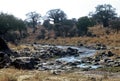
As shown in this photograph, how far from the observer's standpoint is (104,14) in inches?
4222

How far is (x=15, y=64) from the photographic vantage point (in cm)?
2655

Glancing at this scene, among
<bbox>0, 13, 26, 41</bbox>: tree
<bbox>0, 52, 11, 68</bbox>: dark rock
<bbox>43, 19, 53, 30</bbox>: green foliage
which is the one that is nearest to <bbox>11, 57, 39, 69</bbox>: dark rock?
<bbox>0, 52, 11, 68</bbox>: dark rock

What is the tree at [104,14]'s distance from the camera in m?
105

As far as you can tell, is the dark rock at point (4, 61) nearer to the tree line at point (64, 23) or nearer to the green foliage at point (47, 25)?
the tree line at point (64, 23)

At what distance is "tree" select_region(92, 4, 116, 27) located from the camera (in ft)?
346

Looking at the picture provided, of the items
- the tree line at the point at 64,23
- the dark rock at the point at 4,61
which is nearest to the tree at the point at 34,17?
the tree line at the point at 64,23

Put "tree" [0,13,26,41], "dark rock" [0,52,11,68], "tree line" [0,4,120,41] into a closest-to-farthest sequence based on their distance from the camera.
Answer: "dark rock" [0,52,11,68] < "tree" [0,13,26,41] < "tree line" [0,4,120,41]

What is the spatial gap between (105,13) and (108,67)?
7917cm

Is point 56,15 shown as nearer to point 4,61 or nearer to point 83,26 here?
point 83,26

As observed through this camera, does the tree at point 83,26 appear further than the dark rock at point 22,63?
Yes

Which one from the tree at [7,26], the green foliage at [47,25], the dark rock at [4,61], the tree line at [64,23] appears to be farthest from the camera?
the green foliage at [47,25]

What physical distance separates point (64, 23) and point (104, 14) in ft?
46.4

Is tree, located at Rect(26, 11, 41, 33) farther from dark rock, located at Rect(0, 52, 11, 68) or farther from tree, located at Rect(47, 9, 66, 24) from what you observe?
dark rock, located at Rect(0, 52, 11, 68)

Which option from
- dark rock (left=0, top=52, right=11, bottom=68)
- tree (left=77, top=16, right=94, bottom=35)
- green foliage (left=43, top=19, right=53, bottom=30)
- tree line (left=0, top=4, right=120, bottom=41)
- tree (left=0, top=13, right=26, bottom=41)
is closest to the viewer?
dark rock (left=0, top=52, right=11, bottom=68)
